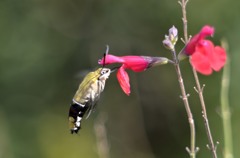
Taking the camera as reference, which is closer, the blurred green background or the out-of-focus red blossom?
the out-of-focus red blossom

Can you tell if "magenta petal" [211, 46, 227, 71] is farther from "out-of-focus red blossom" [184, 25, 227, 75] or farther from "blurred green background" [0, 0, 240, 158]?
"blurred green background" [0, 0, 240, 158]

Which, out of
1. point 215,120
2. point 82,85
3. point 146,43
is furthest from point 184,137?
point 82,85

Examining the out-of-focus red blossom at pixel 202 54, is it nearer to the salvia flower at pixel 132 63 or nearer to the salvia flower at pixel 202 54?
the salvia flower at pixel 202 54

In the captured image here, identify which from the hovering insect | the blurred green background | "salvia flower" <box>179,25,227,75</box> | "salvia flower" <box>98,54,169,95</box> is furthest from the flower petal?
the blurred green background

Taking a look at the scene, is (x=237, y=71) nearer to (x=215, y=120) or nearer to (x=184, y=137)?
(x=215, y=120)

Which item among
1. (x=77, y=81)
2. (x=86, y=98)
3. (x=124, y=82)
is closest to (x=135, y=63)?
(x=124, y=82)

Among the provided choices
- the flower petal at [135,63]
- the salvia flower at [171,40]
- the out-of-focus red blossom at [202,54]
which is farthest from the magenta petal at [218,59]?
the flower petal at [135,63]

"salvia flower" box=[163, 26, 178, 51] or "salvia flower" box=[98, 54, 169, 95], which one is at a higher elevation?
"salvia flower" box=[163, 26, 178, 51]
